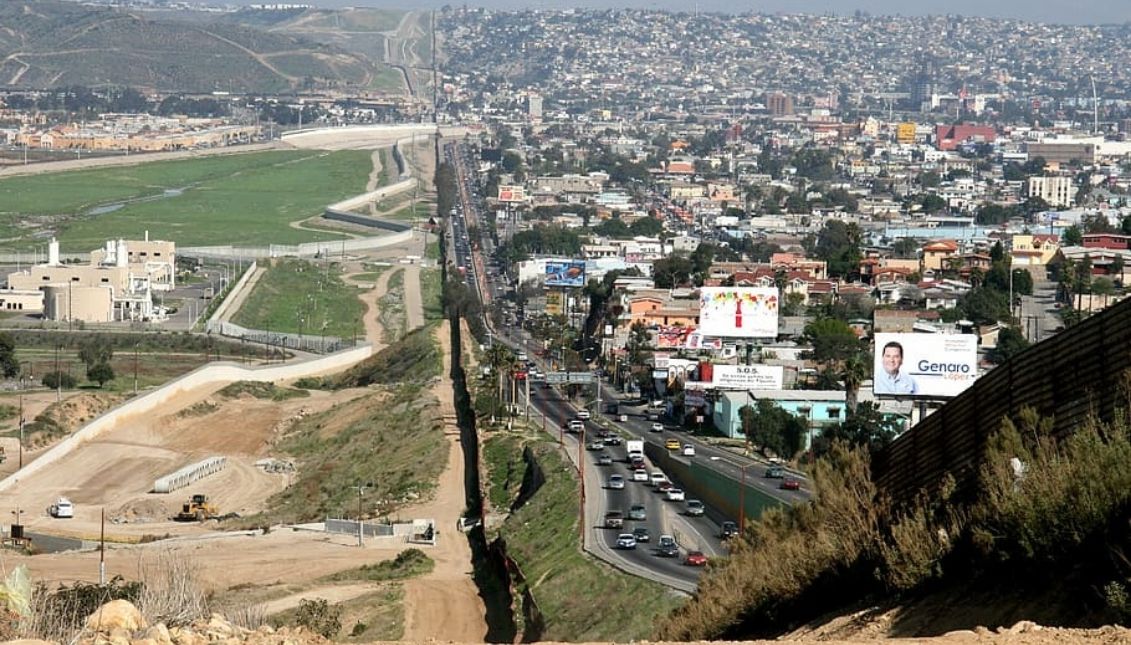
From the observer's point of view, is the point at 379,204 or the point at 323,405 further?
the point at 379,204

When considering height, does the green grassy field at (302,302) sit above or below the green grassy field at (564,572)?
below

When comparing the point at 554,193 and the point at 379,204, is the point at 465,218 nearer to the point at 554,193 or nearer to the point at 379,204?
the point at 379,204

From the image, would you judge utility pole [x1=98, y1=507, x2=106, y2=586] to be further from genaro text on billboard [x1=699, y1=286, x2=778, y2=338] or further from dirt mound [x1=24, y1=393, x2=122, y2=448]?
genaro text on billboard [x1=699, y1=286, x2=778, y2=338]

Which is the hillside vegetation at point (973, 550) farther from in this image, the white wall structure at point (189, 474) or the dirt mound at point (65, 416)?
the dirt mound at point (65, 416)

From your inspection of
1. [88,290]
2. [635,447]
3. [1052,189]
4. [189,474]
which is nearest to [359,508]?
[635,447]

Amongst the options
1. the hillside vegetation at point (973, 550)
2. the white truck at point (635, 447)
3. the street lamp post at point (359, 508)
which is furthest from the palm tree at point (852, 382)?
the hillside vegetation at point (973, 550)

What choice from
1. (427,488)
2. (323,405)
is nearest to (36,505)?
(427,488)
